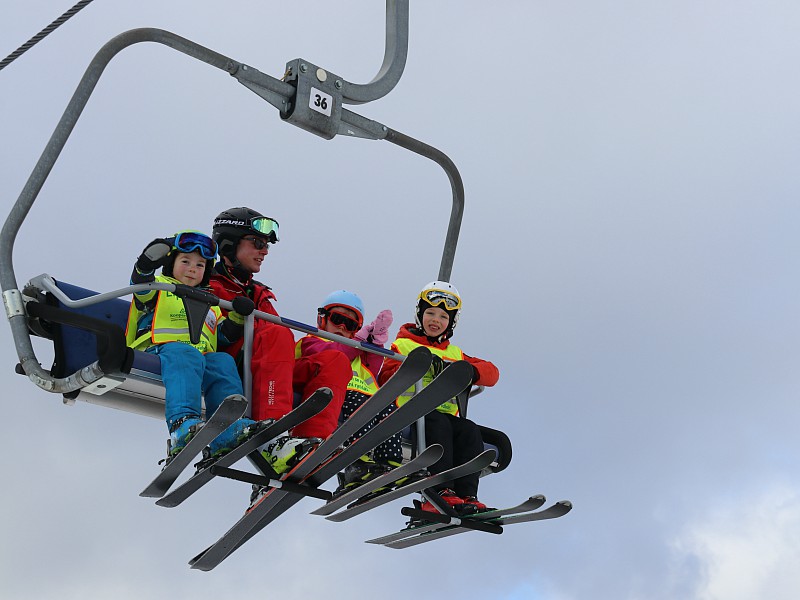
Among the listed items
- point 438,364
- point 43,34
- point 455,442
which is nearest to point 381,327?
point 438,364

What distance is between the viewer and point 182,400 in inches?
269

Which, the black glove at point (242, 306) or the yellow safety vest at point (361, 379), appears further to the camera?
the yellow safety vest at point (361, 379)

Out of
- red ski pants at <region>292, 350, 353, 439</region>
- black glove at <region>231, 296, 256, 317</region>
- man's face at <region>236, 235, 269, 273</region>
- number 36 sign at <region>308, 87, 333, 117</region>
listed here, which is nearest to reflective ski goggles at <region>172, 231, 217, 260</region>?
black glove at <region>231, 296, 256, 317</region>

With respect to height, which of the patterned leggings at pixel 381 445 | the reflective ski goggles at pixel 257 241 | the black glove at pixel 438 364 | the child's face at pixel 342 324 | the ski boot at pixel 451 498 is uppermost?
the reflective ski goggles at pixel 257 241

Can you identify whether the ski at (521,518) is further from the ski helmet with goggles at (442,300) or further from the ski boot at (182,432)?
the ski boot at (182,432)

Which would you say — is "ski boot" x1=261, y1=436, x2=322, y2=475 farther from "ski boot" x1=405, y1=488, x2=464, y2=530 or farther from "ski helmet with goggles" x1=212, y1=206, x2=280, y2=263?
"ski helmet with goggles" x1=212, y1=206, x2=280, y2=263

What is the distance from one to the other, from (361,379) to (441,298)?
88 cm

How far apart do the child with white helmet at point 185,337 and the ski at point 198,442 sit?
0.27ft

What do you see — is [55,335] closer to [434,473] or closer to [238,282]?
[238,282]

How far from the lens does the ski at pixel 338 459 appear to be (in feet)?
21.6

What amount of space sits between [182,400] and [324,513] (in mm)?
1382

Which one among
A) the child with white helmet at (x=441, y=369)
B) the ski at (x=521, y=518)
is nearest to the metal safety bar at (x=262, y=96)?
the child with white helmet at (x=441, y=369)

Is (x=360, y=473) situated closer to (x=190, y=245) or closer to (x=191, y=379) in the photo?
(x=191, y=379)

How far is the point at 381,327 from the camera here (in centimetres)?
844
